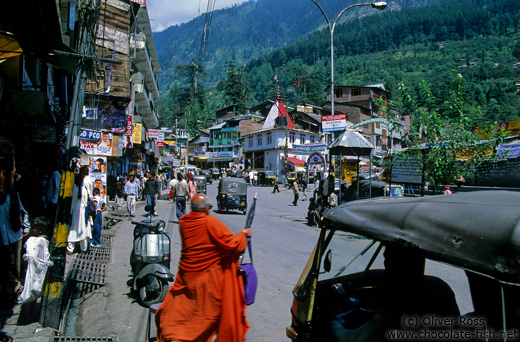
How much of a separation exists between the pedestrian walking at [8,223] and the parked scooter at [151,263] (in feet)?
5.83

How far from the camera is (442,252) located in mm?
2316

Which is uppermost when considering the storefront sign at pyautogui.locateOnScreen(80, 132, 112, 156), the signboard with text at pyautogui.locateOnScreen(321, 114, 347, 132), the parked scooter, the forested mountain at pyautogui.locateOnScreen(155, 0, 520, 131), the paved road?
the forested mountain at pyautogui.locateOnScreen(155, 0, 520, 131)

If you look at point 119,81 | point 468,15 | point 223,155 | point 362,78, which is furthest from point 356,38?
point 119,81

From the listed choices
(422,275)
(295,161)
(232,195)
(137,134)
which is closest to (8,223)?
(422,275)

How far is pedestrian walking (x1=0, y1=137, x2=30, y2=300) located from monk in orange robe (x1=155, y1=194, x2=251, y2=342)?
1.62 metres

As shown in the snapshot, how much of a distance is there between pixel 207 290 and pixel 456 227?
2374 mm

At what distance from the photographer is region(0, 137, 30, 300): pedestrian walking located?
3342 millimetres

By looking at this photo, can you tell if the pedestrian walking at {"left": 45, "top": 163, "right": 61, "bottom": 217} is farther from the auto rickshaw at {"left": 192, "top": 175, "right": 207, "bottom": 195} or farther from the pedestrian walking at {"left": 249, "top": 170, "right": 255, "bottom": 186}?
the pedestrian walking at {"left": 249, "top": 170, "right": 255, "bottom": 186}

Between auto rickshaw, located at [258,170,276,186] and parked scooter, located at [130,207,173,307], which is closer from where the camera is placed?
parked scooter, located at [130,207,173,307]

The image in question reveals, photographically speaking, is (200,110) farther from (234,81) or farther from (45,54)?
(45,54)

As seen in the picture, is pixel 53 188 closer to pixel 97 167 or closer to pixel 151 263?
pixel 151 263

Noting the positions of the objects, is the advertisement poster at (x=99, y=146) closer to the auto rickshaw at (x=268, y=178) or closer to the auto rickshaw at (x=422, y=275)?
the auto rickshaw at (x=422, y=275)

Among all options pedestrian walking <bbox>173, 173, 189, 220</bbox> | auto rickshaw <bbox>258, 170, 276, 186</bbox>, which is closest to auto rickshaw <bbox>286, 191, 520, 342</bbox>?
pedestrian walking <bbox>173, 173, 189, 220</bbox>

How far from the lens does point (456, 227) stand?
2338 mm
